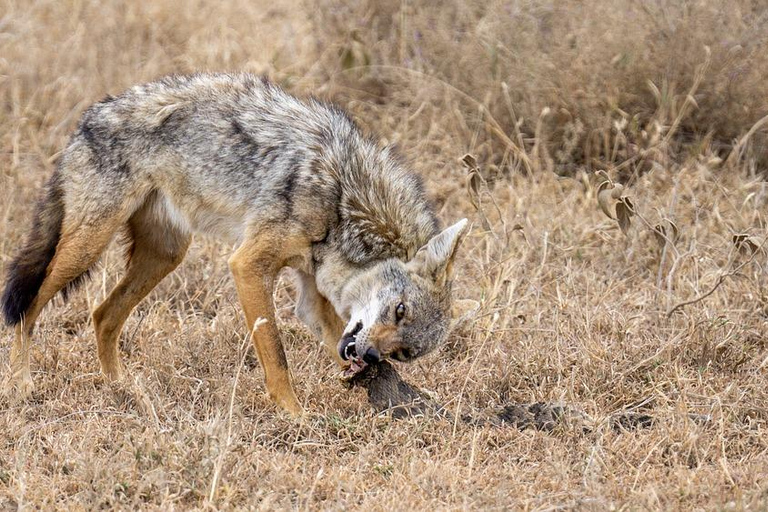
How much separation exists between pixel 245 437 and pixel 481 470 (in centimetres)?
120

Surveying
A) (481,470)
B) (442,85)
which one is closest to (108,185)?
(481,470)

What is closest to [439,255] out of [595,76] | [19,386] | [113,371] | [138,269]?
[138,269]

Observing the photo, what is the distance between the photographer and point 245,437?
5387 millimetres

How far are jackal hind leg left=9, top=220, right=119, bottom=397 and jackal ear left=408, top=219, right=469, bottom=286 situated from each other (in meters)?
1.78

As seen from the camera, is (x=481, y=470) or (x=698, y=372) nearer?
(x=481, y=470)

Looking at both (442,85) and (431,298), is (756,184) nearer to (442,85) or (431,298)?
(442,85)

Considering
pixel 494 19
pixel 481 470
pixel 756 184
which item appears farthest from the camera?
pixel 494 19

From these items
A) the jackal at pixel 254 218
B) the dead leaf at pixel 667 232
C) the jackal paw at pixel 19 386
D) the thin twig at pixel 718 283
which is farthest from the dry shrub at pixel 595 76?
the jackal paw at pixel 19 386

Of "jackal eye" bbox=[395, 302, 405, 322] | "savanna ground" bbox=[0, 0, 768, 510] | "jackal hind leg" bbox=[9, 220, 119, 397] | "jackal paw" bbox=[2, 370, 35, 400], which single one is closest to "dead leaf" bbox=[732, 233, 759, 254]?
"savanna ground" bbox=[0, 0, 768, 510]

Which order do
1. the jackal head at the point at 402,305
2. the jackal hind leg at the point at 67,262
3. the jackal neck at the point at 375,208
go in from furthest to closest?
the jackal hind leg at the point at 67,262, the jackal neck at the point at 375,208, the jackal head at the point at 402,305

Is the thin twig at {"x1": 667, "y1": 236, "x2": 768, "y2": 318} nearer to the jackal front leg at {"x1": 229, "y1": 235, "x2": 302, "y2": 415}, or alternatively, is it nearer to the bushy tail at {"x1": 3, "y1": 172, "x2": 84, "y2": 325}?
the jackal front leg at {"x1": 229, "y1": 235, "x2": 302, "y2": 415}

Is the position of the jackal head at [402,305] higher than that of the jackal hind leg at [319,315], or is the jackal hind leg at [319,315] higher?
the jackal head at [402,305]

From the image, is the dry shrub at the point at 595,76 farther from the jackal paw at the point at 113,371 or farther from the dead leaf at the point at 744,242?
the jackal paw at the point at 113,371

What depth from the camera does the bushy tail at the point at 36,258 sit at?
20.5 ft
